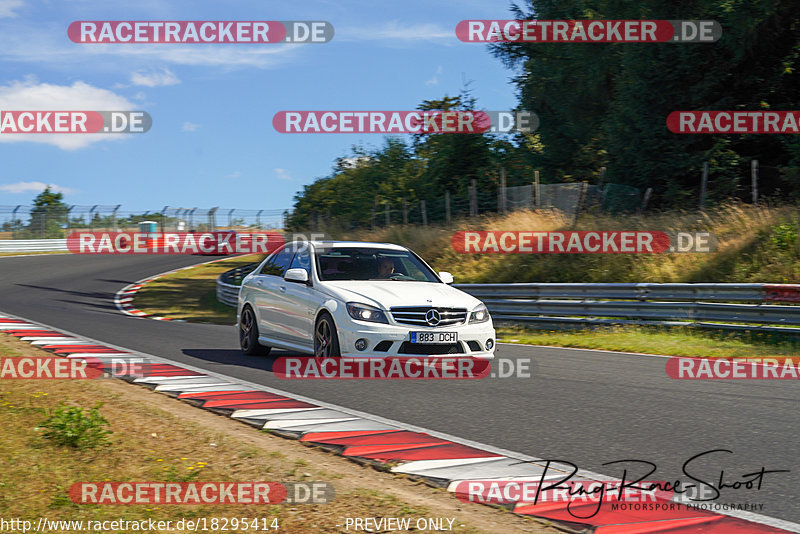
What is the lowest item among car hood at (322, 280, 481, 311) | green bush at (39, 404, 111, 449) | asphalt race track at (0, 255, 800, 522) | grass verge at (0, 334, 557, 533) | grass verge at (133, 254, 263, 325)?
grass verge at (133, 254, 263, 325)

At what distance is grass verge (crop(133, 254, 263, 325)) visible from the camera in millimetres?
22391

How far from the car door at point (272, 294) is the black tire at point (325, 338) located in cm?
101

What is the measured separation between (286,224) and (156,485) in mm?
38656

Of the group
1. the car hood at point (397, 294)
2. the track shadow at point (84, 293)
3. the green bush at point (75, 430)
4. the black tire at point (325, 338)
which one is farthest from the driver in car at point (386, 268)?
the track shadow at point (84, 293)

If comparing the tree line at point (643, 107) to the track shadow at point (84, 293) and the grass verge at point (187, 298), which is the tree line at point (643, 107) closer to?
the grass verge at point (187, 298)

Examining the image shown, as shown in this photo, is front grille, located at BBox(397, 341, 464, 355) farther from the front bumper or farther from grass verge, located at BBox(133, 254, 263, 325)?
grass verge, located at BBox(133, 254, 263, 325)

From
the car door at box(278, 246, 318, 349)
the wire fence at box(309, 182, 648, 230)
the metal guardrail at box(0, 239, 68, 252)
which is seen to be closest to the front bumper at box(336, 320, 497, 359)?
the car door at box(278, 246, 318, 349)

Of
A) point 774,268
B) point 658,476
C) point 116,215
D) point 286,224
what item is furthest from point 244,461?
point 116,215

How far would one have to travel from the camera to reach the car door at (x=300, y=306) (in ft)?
33.6

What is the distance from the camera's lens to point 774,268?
16.2 m

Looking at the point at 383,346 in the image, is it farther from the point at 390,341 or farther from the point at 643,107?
the point at 643,107

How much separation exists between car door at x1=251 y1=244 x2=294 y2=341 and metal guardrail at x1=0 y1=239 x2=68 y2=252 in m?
41.9

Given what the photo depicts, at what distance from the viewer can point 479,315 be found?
32.2ft

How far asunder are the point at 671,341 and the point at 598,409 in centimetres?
662
